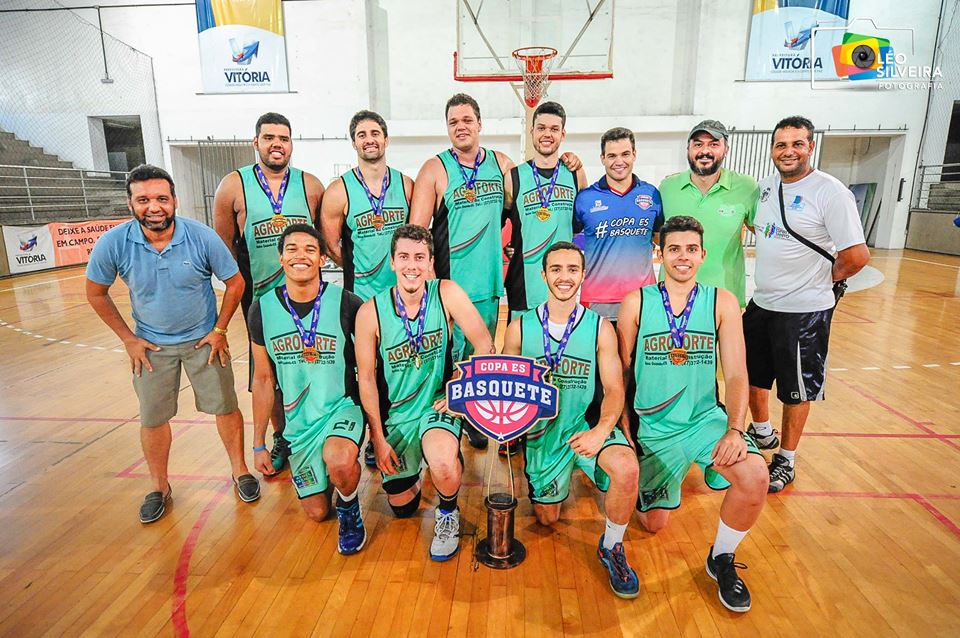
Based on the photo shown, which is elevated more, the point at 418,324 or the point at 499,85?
the point at 499,85

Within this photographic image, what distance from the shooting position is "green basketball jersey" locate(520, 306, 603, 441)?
251 centimetres

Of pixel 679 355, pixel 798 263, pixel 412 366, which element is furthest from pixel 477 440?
pixel 798 263

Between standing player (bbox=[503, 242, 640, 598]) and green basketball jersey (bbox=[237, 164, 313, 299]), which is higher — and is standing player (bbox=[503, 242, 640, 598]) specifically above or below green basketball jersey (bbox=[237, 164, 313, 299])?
below

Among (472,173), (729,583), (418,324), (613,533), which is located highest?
(472,173)

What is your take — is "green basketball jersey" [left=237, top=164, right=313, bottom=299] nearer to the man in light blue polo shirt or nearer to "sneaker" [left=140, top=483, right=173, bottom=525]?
the man in light blue polo shirt

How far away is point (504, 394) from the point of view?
2217 millimetres

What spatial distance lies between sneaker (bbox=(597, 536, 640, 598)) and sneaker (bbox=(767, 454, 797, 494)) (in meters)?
1.25

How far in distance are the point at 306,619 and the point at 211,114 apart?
14610mm

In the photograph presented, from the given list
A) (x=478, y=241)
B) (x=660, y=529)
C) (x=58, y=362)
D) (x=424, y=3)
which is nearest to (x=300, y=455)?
(x=478, y=241)

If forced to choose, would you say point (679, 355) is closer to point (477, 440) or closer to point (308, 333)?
point (477, 440)

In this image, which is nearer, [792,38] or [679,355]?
[679,355]

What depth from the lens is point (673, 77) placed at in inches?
508

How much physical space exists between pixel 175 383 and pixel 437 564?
5.56ft

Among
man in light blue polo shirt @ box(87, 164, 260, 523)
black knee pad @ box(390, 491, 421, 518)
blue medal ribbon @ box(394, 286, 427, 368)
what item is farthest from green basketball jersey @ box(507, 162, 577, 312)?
man in light blue polo shirt @ box(87, 164, 260, 523)
